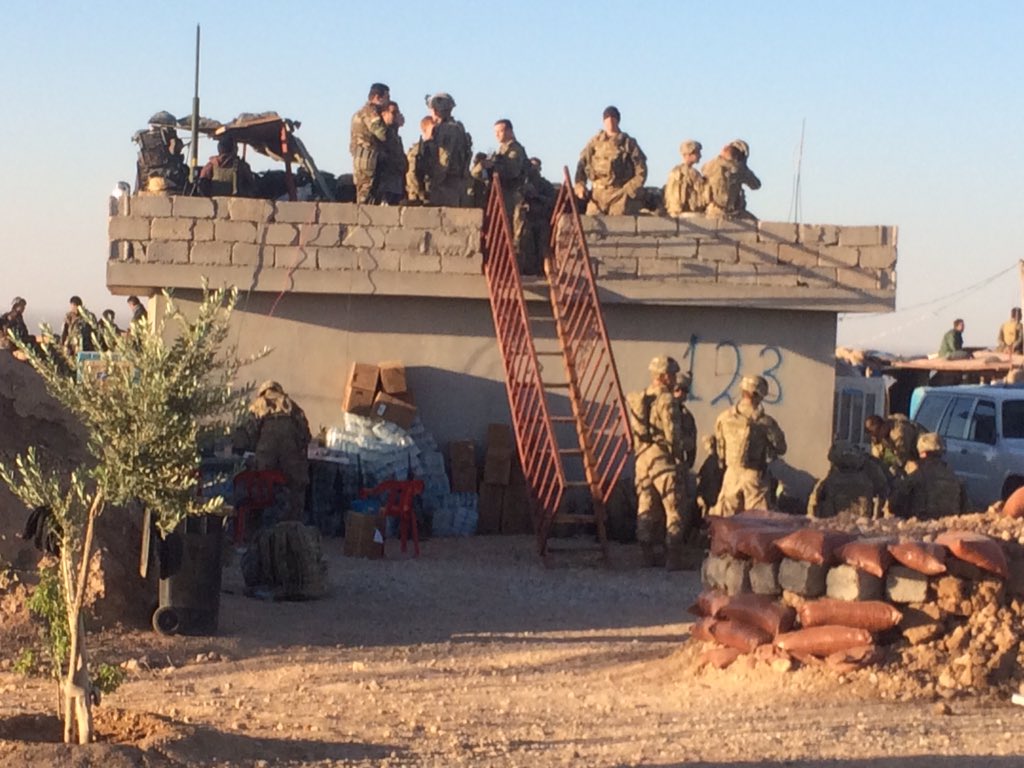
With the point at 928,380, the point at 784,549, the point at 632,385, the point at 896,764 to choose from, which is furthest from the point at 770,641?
the point at 928,380

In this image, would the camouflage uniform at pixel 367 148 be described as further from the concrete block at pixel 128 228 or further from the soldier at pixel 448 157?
the concrete block at pixel 128 228

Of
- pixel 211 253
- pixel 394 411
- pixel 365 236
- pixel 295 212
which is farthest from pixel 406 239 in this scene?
pixel 211 253

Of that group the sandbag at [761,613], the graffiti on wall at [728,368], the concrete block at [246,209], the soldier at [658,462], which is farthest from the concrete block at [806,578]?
the concrete block at [246,209]

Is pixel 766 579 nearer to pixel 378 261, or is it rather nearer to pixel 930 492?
pixel 930 492

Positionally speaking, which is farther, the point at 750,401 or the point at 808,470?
the point at 808,470

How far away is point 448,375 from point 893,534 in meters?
7.48

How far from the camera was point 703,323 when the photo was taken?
16047 millimetres

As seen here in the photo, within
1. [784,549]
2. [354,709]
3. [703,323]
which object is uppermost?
[703,323]

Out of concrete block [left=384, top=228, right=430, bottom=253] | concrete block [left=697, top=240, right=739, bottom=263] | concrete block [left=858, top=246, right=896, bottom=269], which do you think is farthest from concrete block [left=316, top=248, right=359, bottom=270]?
concrete block [left=858, top=246, right=896, bottom=269]

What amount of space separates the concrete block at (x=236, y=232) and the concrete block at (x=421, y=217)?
1399 millimetres

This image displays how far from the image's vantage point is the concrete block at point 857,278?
52.7 feet

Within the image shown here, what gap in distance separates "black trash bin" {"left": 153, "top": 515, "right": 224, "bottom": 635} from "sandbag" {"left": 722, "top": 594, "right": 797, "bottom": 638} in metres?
3.13

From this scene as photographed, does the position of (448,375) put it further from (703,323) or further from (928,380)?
(928,380)

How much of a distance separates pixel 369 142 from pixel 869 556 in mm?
9236
